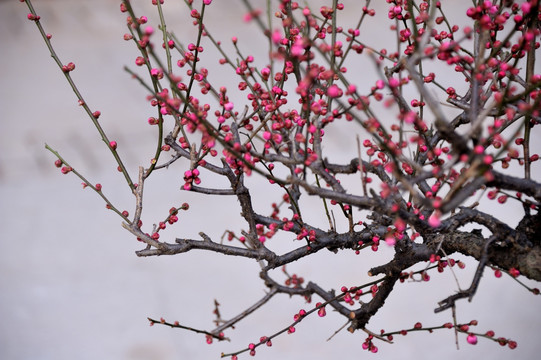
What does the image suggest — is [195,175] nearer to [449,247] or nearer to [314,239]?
[314,239]

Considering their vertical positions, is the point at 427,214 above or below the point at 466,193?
above

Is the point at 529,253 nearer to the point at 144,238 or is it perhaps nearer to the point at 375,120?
the point at 375,120

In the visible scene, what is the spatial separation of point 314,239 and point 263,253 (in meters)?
0.05

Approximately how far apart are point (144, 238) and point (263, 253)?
111 mm

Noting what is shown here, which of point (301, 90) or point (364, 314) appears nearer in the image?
point (301, 90)

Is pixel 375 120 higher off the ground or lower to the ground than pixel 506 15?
lower

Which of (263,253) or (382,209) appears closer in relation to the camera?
(382,209)

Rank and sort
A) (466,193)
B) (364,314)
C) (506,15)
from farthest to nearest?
(364,314) → (506,15) → (466,193)

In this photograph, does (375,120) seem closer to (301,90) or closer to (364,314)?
(301,90)

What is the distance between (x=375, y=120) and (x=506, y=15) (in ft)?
0.57

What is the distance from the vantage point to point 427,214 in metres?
0.58

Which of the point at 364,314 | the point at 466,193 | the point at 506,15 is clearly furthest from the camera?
the point at 364,314

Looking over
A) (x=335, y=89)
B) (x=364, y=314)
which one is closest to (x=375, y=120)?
(x=335, y=89)

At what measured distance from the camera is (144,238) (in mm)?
558
